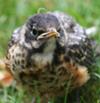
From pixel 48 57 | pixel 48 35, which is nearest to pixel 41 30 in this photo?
pixel 48 35

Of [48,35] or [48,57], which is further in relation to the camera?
[48,57]

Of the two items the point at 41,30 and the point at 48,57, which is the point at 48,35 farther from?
the point at 48,57

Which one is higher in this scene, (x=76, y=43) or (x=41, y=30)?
(x=41, y=30)

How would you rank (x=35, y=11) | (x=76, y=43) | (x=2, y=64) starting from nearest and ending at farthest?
(x=76, y=43)
(x=2, y=64)
(x=35, y=11)

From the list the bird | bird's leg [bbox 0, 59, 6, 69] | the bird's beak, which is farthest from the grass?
the bird's beak

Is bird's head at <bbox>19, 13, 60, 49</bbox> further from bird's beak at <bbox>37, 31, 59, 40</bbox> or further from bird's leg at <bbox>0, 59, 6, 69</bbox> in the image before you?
bird's leg at <bbox>0, 59, 6, 69</bbox>

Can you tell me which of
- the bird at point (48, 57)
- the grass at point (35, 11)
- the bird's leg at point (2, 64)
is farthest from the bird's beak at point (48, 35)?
the grass at point (35, 11)

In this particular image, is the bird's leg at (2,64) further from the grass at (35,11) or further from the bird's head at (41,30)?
the grass at (35,11)

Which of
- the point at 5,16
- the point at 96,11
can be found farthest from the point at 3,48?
the point at 96,11

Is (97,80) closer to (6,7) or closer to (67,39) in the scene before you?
(67,39)
